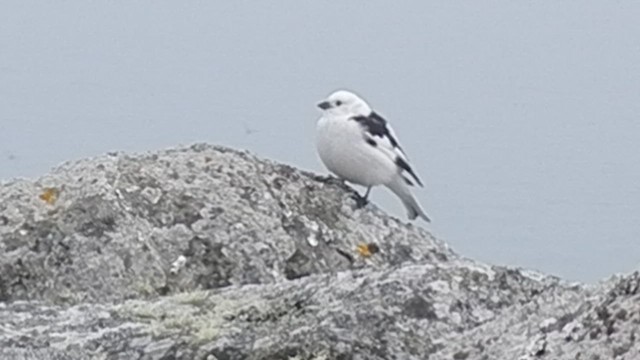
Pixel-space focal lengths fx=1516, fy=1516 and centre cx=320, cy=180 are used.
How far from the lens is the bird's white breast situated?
12.6 meters

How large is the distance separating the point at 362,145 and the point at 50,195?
16.0ft

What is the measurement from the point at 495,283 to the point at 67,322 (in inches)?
61.9

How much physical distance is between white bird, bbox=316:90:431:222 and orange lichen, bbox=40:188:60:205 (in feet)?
13.9

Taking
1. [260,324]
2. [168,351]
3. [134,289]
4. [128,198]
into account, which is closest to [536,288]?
[260,324]

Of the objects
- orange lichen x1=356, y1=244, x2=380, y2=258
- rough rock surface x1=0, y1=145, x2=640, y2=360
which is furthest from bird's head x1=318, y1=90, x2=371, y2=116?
orange lichen x1=356, y1=244, x2=380, y2=258

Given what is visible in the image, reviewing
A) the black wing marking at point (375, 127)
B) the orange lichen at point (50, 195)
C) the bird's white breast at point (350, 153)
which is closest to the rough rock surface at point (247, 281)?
the orange lichen at point (50, 195)

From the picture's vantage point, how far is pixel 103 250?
810 cm

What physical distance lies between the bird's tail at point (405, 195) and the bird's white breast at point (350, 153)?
86 mm

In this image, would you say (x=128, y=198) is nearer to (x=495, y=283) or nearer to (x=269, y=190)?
(x=269, y=190)

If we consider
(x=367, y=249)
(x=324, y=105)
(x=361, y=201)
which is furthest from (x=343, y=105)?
(x=367, y=249)

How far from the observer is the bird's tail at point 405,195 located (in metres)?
13.1

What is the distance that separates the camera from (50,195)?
848cm

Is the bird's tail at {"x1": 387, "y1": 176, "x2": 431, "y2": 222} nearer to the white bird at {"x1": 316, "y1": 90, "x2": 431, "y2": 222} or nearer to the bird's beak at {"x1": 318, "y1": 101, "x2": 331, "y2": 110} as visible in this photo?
the white bird at {"x1": 316, "y1": 90, "x2": 431, "y2": 222}

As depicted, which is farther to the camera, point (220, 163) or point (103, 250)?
point (220, 163)
